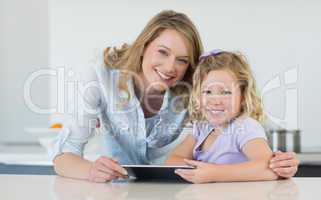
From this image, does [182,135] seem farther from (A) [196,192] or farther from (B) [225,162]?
(A) [196,192]

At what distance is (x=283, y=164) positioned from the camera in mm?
1213

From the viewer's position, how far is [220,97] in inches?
55.0

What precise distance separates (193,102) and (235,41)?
1.33 meters

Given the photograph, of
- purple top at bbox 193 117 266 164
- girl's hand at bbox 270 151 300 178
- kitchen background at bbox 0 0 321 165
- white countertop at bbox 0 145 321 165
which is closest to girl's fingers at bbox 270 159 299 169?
girl's hand at bbox 270 151 300 178

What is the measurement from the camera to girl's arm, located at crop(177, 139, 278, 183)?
45.6 inches

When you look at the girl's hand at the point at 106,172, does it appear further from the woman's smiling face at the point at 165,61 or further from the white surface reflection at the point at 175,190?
the woman's smiling face at the point at 165,61

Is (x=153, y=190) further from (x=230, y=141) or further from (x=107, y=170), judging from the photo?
(x=230, y=141)

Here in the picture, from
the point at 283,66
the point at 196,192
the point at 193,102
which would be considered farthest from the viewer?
the point at 283,66

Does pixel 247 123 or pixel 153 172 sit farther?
pixel 247 123

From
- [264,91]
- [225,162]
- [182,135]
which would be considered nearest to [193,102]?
[182,135]

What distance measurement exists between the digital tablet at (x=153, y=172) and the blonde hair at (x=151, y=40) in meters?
0.37

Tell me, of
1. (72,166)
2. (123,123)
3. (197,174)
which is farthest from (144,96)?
(197,174)

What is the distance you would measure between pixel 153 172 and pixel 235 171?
0.60 ft

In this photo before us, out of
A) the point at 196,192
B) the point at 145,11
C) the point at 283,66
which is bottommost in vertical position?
the point at 196,192
